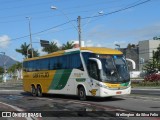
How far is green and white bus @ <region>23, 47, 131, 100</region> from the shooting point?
22.0 meters

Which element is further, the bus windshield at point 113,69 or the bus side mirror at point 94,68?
the bus windshield at point 113,69

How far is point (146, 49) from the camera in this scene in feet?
284

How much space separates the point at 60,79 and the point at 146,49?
62208 millimetres

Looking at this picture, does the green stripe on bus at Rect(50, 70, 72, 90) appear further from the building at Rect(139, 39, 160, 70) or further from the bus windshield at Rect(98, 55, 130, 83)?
the building at Rect(139, 39, 160, 70)

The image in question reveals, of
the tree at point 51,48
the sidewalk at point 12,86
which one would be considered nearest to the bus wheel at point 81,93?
the sidewalk at point 12,86

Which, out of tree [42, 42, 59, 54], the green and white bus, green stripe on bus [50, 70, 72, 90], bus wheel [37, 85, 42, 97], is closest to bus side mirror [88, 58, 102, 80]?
the green and white bus

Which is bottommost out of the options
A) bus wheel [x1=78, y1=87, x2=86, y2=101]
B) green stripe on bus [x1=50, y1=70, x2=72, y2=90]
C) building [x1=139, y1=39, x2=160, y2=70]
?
bus wheel [x1=78, y1=87, x2=86, y2=101]

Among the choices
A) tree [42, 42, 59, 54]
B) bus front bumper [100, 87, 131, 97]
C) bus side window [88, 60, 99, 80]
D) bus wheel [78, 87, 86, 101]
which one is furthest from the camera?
tree [42, 42, 59, 54]

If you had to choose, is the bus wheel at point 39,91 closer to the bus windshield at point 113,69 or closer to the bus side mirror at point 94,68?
the bus side mirror at point 94,68

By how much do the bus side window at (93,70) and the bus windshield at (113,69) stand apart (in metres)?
0.39

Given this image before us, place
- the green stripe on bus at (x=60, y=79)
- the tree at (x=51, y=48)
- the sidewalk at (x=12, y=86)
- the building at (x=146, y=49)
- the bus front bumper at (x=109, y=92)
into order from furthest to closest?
the tree at (x=51, y=48) < the building at (x=146, y=49) < the sidewalk at (x=12, y=86) < the green stripe on bus at (x=60, y=79) < the bus front bumper at (x=109, y=92)

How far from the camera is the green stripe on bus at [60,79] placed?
25467mm

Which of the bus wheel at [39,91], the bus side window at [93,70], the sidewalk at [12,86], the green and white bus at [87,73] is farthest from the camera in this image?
the sidewalk at [12,86]

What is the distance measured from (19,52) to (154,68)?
50297mm
